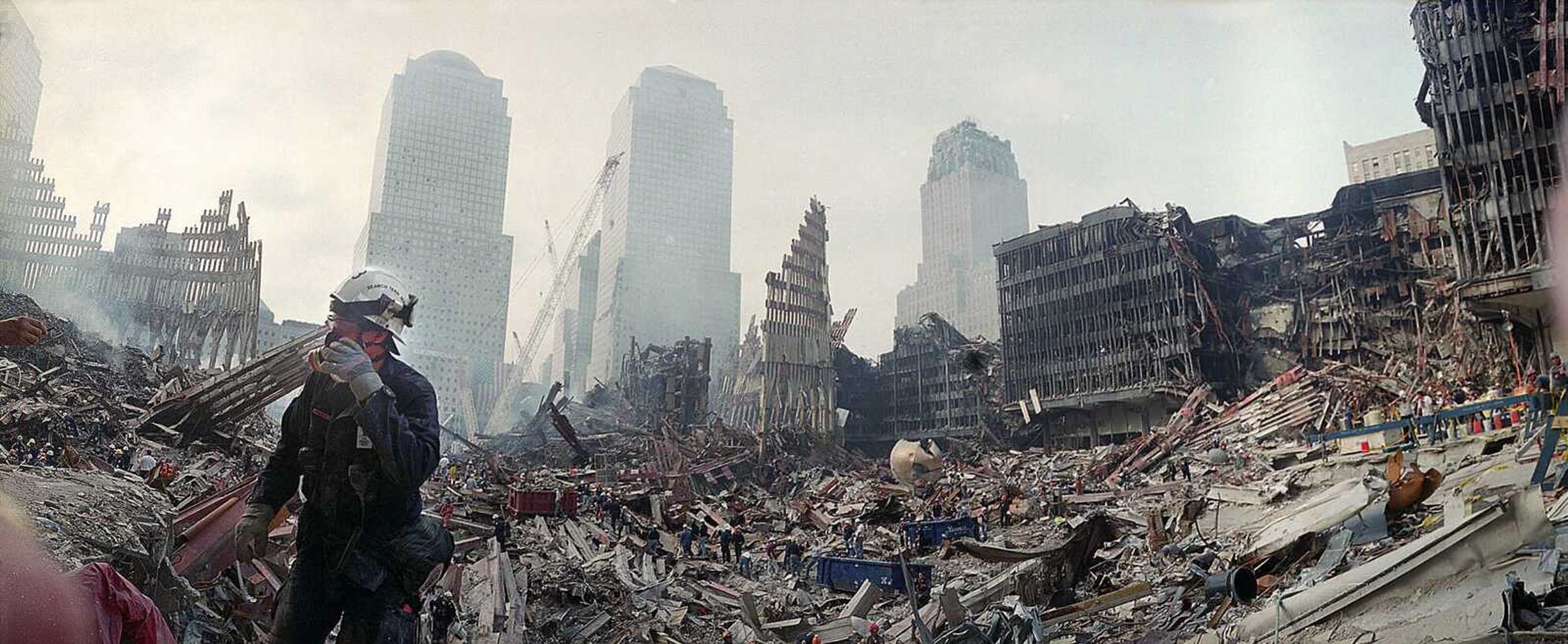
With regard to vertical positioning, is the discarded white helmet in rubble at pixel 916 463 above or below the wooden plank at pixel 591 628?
above

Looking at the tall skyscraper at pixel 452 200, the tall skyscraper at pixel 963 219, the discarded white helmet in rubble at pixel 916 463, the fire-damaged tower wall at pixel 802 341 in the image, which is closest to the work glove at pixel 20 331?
the discarded white helmet in rubble at pixel 916 463

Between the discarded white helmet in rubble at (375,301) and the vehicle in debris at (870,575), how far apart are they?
1317 centimetres

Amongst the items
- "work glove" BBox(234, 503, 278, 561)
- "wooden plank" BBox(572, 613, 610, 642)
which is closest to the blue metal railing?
"wooden plank" BBox(572, 613, 610, 642)

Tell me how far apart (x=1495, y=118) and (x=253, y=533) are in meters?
36.5

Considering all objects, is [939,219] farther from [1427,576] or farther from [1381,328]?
[1427,576]

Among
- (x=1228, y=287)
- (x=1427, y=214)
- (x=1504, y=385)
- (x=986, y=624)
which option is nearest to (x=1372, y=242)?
(x=1427, y=214)

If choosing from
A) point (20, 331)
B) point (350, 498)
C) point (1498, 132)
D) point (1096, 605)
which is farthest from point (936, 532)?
point (1498, 132)

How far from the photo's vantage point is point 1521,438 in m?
17.5

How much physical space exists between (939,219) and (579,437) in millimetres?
147573

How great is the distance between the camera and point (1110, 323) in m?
47.9

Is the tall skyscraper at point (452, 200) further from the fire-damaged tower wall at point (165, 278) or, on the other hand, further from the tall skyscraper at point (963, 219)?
the tall skyscraper at point (963, 219)

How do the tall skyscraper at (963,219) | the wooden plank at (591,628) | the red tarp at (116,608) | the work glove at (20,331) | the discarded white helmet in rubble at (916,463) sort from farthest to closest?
1. the tall skyscraper at (963,219)
2. the discarded white helmet in rubble at (916,463)
3. the wooden plank at (591,628)
4. the work glove at (20,331)
5. the red tarp at (116,608)

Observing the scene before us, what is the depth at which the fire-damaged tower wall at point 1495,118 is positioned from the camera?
2636 centimetres

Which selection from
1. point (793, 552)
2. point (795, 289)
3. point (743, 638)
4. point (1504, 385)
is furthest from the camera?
point (795, 289)
